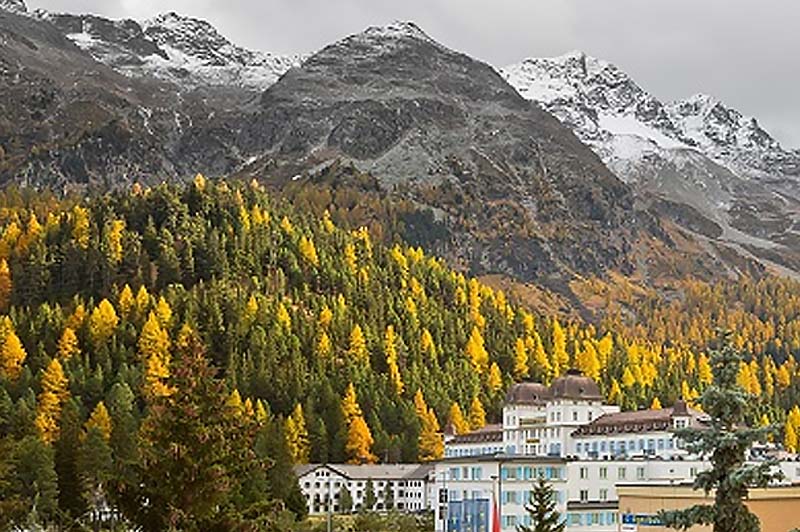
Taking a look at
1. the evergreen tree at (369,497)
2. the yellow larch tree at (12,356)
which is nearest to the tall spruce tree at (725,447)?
the evergreen tree at (369,497)

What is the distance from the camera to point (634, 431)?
353 ft

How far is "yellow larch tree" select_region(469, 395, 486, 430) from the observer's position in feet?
479

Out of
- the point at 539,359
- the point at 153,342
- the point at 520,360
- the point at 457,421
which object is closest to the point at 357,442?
the point at 457,421

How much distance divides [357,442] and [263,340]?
61.0ft

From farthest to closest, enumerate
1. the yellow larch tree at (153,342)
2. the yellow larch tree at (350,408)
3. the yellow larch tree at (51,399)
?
the yellow larch tree at (350,408) < the yellow larch tree at (153,342) < the yellow larch tree at (51,399)

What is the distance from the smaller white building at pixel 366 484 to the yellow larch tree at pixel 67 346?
28697mm

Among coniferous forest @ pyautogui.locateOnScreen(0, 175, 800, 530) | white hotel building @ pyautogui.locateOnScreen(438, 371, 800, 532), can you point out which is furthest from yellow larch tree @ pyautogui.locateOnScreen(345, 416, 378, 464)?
white hotel building @ pyautogui.locateOnScreen(438, 371, 800, 532)

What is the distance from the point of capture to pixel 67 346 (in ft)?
429

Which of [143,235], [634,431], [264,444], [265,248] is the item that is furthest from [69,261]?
[634,431]

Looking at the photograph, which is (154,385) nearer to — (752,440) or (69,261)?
(69,261)

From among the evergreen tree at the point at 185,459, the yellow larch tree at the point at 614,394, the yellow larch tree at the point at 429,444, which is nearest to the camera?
the evergreen tree at the point at 185,459

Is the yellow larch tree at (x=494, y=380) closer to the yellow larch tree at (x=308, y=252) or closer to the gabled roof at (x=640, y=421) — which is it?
the yellow larch tree at (x=308, y=252)

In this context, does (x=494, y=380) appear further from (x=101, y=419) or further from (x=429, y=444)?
(x=101, y=419)

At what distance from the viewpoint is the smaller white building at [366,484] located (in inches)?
4956
